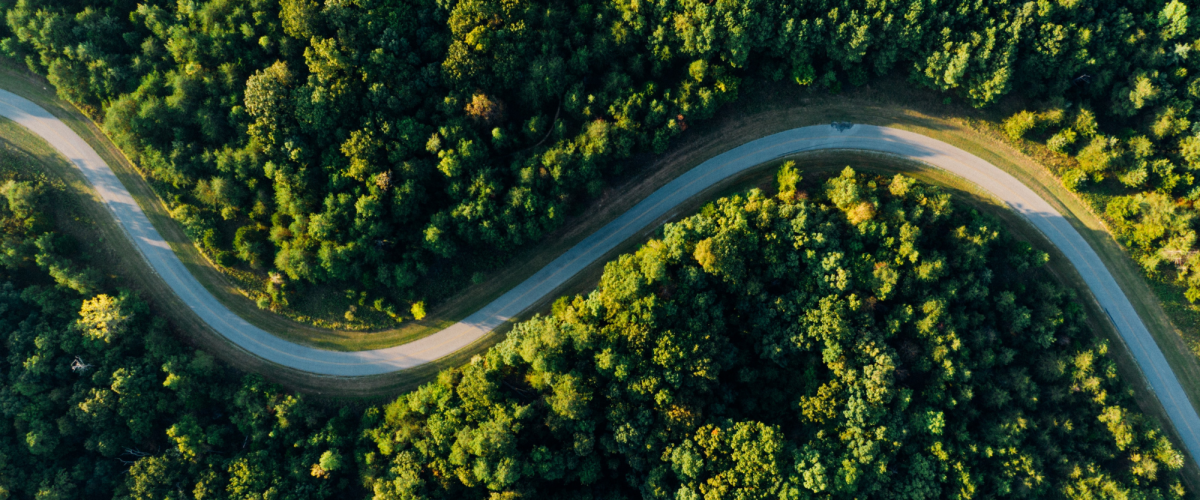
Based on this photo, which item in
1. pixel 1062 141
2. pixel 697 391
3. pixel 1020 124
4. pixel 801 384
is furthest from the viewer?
pixel 1020 124

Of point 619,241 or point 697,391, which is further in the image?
point 619,241

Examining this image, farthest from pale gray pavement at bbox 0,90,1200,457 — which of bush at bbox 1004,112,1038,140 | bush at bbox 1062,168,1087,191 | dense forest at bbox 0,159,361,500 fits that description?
dense forest at bbox 0,159,361,500

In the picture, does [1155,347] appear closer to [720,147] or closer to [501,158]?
[720,147]

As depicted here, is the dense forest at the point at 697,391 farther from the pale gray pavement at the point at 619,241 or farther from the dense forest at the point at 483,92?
the dense forest at the point at 483,92

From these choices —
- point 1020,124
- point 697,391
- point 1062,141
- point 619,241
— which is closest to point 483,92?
point 619,241

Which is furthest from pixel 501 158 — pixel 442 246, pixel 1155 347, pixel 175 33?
pixel 1155 347

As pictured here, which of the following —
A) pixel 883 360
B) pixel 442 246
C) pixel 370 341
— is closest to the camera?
pixel 883 360

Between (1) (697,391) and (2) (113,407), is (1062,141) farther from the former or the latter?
(2) (113,407)
